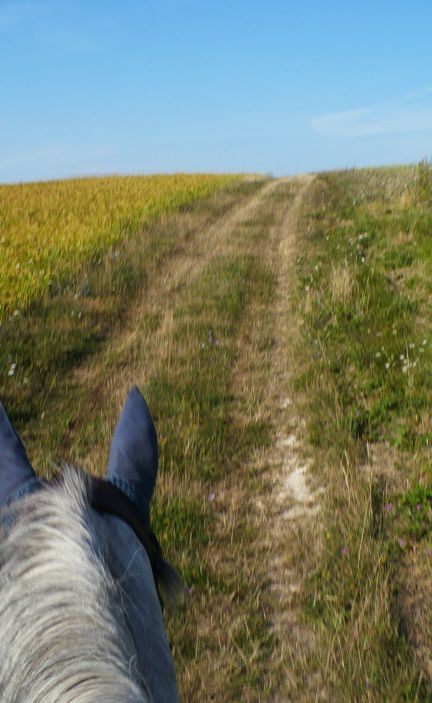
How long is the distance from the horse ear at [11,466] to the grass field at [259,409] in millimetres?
2183

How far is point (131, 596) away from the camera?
172cm

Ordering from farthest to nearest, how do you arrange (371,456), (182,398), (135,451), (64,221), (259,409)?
1. (64,221)
2. (182,398)
3. (259,409)
4. (371,456)
5. (135,451)

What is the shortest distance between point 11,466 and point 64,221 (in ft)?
51.0

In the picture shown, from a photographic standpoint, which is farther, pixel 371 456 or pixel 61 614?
pixel 371 456

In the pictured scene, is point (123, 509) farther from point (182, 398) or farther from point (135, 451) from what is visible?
point (182, 398)

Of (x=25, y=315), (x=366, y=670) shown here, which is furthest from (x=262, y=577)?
(x=25, y=315)

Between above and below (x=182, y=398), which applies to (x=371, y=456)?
below

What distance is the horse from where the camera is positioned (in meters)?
1.29

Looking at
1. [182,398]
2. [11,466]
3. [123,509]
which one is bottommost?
[182,398]

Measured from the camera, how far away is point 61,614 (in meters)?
1.39

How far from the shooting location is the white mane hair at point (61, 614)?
1.27m

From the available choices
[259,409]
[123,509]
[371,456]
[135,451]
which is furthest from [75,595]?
[259,409]

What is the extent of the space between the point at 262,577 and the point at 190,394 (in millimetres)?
2761

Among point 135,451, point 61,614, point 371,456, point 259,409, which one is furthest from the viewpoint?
point 259,409
